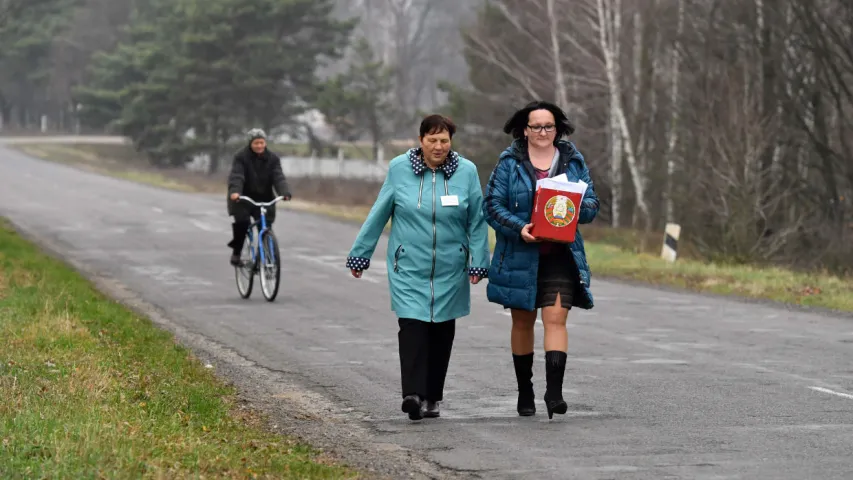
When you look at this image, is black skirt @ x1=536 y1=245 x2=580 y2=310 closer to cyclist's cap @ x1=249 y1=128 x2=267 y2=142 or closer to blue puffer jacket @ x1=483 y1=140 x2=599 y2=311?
blue puffer jacket @ x1=483 y1=140 x2=599 y2=311

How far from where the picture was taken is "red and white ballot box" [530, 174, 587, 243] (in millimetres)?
8945

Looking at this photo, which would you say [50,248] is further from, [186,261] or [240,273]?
[240,273]

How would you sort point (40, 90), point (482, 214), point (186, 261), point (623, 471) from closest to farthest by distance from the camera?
1. point (623, 471)
2. point (482, 214)
3. point (186, 261)
4. point (40, 90)

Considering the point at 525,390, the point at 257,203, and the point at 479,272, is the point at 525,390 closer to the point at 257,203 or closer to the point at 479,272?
the point at 479,272

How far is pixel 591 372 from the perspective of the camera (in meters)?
11.9

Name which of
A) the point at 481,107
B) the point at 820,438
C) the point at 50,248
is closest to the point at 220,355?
the point at 820,438

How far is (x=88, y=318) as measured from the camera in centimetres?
1430

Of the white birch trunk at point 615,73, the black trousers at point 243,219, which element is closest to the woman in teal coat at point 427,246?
the black trousers at point 243,219

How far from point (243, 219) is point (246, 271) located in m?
0.60

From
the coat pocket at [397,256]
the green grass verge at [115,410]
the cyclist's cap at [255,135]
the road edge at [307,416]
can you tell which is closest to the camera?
the green grass verge at [115,410]

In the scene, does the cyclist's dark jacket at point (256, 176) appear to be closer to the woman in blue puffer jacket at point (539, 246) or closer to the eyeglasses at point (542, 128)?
the woman in blue puffer jacket at point (539, 246)

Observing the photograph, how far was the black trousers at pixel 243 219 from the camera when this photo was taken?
18178mm

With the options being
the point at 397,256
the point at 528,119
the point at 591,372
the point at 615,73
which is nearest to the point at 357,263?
the point at 397,256

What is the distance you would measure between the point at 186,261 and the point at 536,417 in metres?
15.1
